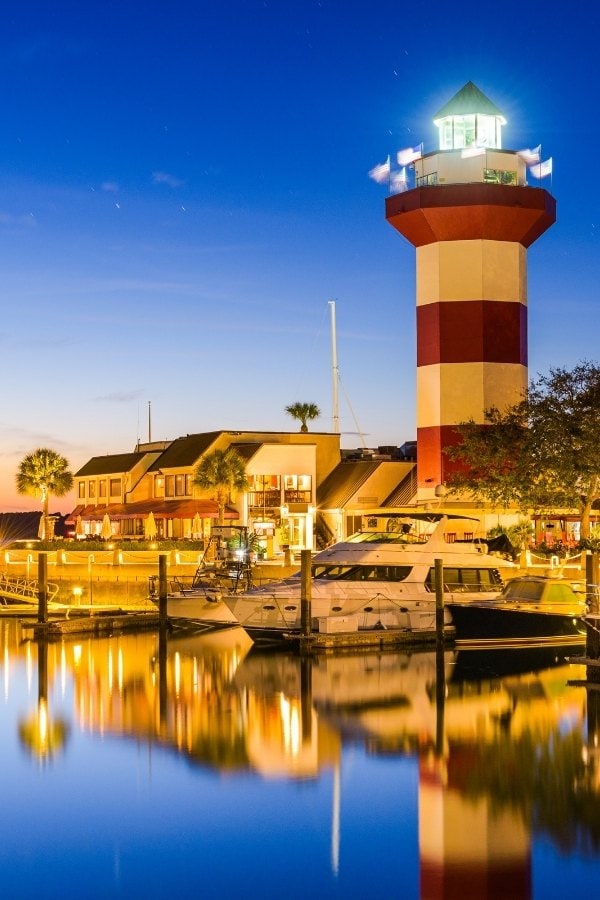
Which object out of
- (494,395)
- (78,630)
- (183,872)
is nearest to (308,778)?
(183,872)

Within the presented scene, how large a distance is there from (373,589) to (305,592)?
257 centimetres

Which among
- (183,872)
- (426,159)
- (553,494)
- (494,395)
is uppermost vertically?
(426,159)

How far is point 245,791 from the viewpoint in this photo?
79.4ft

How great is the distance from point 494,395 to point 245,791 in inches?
1452

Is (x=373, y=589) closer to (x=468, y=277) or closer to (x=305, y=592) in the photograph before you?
(x=305, y=592)

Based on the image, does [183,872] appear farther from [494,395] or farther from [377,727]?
[494,395]

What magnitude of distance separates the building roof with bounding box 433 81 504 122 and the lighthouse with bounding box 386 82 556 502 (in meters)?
0.06

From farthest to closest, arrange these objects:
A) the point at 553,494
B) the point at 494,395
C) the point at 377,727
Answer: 1. the point at 494,395
2. the point at 553,494
3. the point at 377,727

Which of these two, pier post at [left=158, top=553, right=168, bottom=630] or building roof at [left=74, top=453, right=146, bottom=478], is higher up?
building roof at [left=74, top=453, right=146, bottom=478]

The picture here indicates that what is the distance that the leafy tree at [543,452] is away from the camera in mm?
51531

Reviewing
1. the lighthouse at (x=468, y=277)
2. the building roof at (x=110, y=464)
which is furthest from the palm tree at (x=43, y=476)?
the lighthouse at (x=468, y=277)

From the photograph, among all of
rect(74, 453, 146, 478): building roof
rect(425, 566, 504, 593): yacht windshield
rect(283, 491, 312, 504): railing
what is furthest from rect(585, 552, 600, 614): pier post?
rect(74, 453, 146, 478): building roof

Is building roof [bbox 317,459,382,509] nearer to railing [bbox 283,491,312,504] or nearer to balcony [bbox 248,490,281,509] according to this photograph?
railing [bbox 283,491,312,504]

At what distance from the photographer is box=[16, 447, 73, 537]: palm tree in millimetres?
80562
